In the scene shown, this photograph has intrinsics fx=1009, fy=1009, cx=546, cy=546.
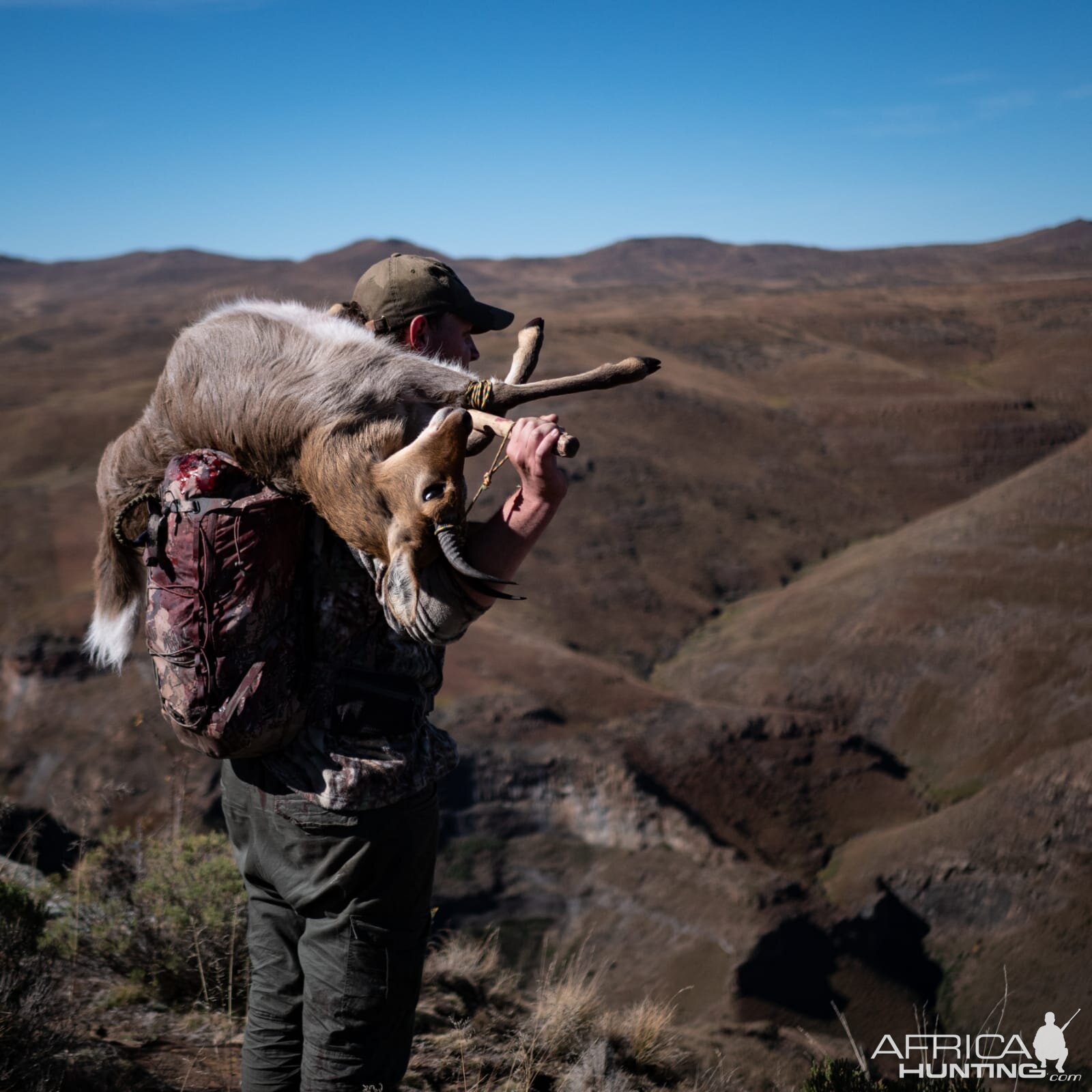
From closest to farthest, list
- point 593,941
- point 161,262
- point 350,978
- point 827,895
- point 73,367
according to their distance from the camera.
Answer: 1. point 350,978
2. point 593,941
3. point 827,895
4. point 73,367
5. point 161,262

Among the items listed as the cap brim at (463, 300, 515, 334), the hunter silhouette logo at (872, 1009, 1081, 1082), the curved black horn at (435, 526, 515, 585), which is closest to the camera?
the curved black horn at (435, 526, 515, 585)

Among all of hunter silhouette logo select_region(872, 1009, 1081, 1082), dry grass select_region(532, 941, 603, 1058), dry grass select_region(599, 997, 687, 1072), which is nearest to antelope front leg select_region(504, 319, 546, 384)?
dry grass select_region(532, 941, 603, 1058)

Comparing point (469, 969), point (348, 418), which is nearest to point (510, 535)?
point (348, 418)

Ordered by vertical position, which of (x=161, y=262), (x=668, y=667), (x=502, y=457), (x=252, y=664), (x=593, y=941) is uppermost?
(x=161, y=262)

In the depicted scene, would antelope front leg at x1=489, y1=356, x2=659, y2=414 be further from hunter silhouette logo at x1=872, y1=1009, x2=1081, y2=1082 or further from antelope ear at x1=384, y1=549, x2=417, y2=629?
hunter silhouette logo at x1=872, y1=1009, x2=1081, y2=1082

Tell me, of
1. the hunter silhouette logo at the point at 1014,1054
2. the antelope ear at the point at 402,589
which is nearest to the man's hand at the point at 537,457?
the antelope ear at the point at 402,589

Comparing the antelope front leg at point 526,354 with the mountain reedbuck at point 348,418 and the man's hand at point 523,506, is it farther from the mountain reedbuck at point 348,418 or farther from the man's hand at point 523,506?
the man's hand at point 523,506

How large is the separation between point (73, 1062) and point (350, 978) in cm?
159

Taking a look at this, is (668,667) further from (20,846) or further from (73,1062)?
(73,1062)

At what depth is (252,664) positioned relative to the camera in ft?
5.85

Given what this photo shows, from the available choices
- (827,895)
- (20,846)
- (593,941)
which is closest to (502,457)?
(20,846)

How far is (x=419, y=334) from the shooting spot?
221cm

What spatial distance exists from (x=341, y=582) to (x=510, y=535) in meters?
0.40

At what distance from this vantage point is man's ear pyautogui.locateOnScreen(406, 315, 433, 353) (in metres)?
2.20
